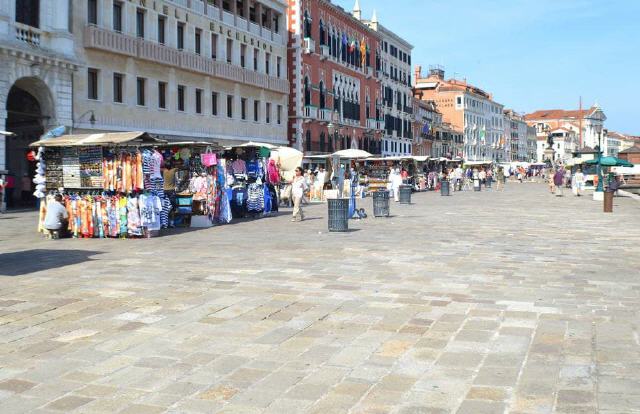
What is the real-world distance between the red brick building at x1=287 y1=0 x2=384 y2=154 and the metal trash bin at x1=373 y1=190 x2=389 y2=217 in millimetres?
19831

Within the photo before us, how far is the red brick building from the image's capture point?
4797 centimetres

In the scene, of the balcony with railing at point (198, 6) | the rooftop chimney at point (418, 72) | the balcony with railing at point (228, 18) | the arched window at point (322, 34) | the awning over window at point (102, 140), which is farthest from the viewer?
the rooftop chimney at point (418, 72)

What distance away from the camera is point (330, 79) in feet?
176

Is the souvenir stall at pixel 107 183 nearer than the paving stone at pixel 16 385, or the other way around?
the paving stone at pixel 16 385

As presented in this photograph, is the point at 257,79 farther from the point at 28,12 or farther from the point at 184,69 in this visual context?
the point at 28,12

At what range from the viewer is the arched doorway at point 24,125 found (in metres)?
26.0

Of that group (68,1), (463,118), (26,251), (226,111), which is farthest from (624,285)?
(463,118)

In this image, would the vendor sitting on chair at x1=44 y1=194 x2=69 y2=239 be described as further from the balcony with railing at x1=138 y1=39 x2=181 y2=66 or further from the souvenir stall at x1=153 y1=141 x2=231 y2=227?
the balcony with railing at x1=138 y1=39 x2=181 y2=66

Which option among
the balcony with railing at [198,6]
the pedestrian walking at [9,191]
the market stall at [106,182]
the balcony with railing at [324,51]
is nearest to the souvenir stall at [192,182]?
the market stall at [106,182]

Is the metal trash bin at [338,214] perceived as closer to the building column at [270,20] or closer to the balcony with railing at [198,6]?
the balcony with railing at [198,6]

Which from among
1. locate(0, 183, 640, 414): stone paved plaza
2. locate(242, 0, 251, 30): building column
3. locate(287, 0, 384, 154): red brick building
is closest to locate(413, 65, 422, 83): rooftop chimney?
locate(287, 0, 384, 154): red brick building

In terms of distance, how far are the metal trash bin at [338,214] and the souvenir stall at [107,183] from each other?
3.83 meters

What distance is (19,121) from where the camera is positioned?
27969 millimetres

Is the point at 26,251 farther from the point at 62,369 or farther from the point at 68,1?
the point at 68,1
